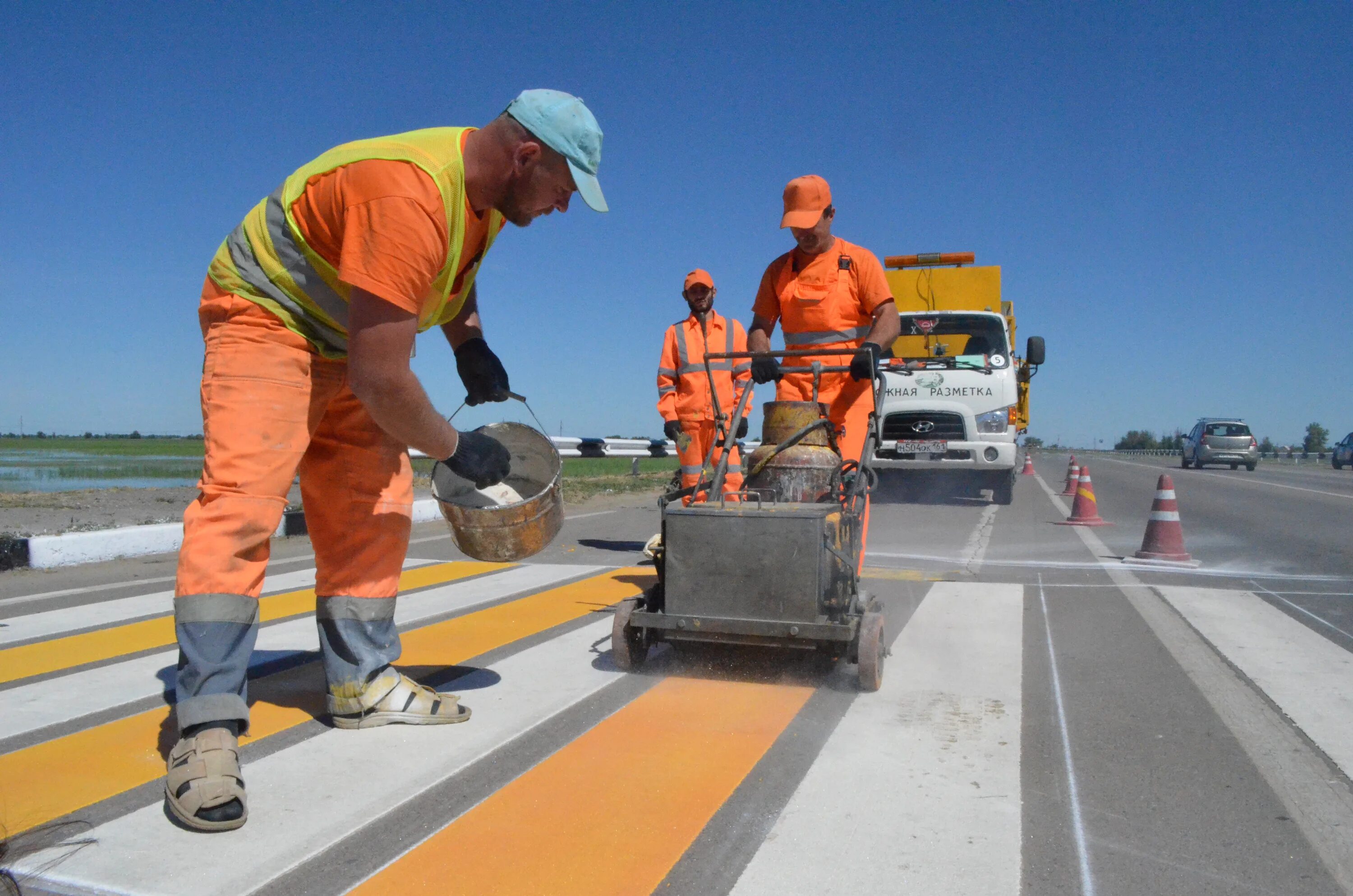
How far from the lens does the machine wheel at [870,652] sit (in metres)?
3.31

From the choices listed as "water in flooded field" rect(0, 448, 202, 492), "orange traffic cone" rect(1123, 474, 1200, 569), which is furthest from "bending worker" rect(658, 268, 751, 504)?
"water in flooded field" rect(0, 448, 202, 492)

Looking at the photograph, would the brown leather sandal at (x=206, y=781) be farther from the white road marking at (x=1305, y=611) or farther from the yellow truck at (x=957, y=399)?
the yellow truck at (x=957, y=399)

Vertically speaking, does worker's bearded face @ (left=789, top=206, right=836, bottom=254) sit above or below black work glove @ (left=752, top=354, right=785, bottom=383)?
above

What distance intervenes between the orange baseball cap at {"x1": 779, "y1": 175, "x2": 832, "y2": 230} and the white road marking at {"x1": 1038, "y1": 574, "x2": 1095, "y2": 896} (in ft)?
7.45

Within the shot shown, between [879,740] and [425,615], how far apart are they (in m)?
2.61

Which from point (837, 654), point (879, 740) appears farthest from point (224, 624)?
point (837, 654)

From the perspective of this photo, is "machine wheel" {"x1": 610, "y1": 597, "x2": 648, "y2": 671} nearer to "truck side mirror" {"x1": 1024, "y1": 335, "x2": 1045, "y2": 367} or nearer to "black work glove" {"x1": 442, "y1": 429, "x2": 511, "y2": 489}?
"black work glove" {"x1": 442, "y1": 429, "x2": 511, "y2": 489}

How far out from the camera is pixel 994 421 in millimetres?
12617

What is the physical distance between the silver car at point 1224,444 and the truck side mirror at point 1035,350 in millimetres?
26192

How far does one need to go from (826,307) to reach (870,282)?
0.26 m

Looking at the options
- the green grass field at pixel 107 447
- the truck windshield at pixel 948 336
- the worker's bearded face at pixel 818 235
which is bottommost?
the green grass field at pixel 107 447

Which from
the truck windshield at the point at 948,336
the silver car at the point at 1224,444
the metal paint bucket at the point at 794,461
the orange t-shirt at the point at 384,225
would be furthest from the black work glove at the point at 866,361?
the silver car at the point at 1224,444

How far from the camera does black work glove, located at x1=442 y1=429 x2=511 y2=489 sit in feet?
8.86

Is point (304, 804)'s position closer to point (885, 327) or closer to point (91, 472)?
point (885, 327)
